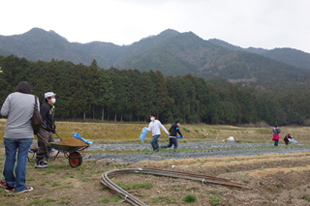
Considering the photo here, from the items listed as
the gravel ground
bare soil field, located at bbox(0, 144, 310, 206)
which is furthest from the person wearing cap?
the gravel ground

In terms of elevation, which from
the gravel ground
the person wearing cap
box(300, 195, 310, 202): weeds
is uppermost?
the person wearing cap

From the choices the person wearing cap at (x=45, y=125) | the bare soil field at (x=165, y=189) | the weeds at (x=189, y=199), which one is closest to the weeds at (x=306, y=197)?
the bare soil field at (x=165, y=189)

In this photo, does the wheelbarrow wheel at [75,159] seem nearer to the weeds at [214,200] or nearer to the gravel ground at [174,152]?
the gravel ground at [174,152]

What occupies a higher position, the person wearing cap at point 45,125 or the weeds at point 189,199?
the person wearing cap at point 45,125

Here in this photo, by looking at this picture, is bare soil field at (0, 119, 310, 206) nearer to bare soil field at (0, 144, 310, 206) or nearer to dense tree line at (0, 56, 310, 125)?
bare soil field at (0, 144, 310, 206)

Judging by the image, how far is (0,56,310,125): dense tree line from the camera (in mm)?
46375

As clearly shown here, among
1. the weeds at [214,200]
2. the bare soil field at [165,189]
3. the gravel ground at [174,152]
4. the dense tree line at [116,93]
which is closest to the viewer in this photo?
the weeds at [214,200]

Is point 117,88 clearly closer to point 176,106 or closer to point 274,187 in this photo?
point 176,106

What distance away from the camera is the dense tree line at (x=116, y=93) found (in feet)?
152

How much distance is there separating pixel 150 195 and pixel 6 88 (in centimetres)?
4580

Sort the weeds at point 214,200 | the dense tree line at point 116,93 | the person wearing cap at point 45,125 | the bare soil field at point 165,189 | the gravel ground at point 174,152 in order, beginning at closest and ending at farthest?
the weeds at point 214,200 < the bare soil field at point 165,189 < the person wearing cap at point 45,125 < the gravel ground at point 174,152 < the dense tree line at point 116,93

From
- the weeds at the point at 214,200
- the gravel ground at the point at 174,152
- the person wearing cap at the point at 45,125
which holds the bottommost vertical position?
the gravel ground at the point at 174,152

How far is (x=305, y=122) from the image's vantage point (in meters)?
102

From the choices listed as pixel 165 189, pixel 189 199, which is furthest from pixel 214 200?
pixel 165 189
